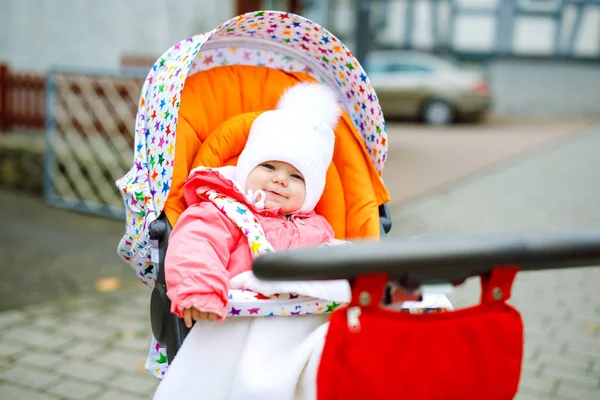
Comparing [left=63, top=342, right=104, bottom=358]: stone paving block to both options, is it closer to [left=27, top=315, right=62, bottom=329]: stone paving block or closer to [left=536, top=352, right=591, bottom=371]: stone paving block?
[left=27, top=315, right=62, bottom=329]: stone paving block

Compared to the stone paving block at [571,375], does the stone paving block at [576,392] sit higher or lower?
higher

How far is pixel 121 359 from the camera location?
11.6 ft

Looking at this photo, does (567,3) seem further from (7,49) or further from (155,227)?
(155,227)

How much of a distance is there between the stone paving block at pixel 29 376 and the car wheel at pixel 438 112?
46.6 ft

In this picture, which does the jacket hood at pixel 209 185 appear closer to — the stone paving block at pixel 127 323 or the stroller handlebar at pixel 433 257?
the stroller handlebar at pixel 433 257

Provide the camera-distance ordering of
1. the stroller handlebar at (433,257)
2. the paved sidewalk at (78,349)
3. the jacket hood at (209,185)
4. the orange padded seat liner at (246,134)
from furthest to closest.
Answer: the paved sidewalk at (78,349)
the orange padded seat liner at (246,134)
the jacket hood at (209,185)
the stroller handlebar at (433,257)

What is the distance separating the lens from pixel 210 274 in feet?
6.15

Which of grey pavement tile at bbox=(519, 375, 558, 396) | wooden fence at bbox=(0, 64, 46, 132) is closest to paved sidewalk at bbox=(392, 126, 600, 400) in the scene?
grey pavement tile at bbox=(519, 375, 558, 396)

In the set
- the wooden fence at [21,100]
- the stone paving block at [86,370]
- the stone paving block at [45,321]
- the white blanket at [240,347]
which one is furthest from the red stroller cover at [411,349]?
the wooden fence at [21,100]

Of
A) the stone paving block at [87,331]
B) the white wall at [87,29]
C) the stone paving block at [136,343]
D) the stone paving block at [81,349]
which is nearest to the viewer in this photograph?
the stone paving block at [81,349]

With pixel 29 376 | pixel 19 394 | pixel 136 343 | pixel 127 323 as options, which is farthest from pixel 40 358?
pixel 127 323

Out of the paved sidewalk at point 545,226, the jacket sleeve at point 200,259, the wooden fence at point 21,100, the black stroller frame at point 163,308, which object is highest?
the jacket sleeve at point 200,259

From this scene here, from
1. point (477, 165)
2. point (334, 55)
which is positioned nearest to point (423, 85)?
point (477, 165)

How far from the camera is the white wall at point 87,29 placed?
766cm
